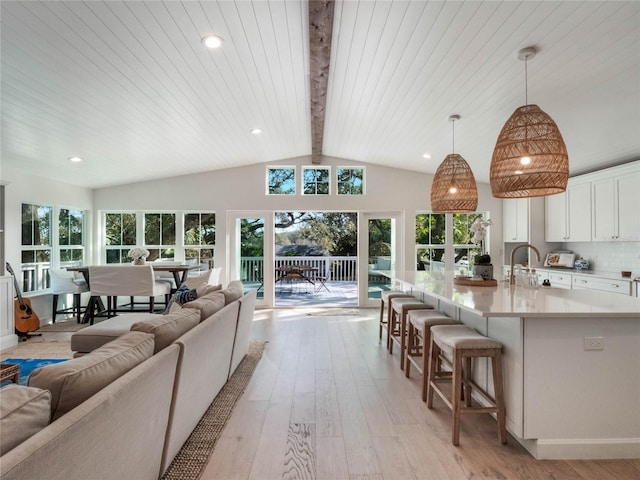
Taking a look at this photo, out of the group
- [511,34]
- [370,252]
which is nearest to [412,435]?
[511,34]

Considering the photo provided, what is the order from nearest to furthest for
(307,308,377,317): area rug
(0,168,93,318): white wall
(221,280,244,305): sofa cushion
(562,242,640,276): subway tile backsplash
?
(221,280,244,305): sofa cushion → (562,242,640,276): subway tile backsplash → (0,168,93,318): white wall → (307,308,377,317): area rug

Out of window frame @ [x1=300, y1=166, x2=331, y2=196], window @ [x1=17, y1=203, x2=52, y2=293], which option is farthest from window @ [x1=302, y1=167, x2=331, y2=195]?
window @ [x1=17, y1=203, x2=52, y2=293]

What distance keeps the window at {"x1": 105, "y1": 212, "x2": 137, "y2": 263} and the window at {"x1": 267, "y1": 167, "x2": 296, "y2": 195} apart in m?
2.61

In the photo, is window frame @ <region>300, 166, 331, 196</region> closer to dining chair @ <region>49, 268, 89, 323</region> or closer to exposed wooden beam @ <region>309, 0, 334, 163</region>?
exposed wooden beam @ <region>309, 0, 334, 163</region>

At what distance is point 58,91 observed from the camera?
3.09 metres

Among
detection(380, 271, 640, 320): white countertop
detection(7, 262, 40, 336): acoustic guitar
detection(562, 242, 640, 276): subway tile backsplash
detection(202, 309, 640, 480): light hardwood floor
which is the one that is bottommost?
detection(202, 309, 640, 480): light hardwood floor

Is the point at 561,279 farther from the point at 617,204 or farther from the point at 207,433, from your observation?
the point at 207,433

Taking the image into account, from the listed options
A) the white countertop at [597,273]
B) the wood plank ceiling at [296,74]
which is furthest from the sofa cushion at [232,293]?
the white countertop at [597,273]

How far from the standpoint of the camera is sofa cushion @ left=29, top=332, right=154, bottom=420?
4.00ft

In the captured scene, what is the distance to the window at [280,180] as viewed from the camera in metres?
6.79

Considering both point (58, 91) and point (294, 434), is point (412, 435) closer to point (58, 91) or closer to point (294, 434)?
point (294, 434)

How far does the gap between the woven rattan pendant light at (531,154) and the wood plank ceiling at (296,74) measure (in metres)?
0.42

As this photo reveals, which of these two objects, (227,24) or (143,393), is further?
(227,24)

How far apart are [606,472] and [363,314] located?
4.45 metres
